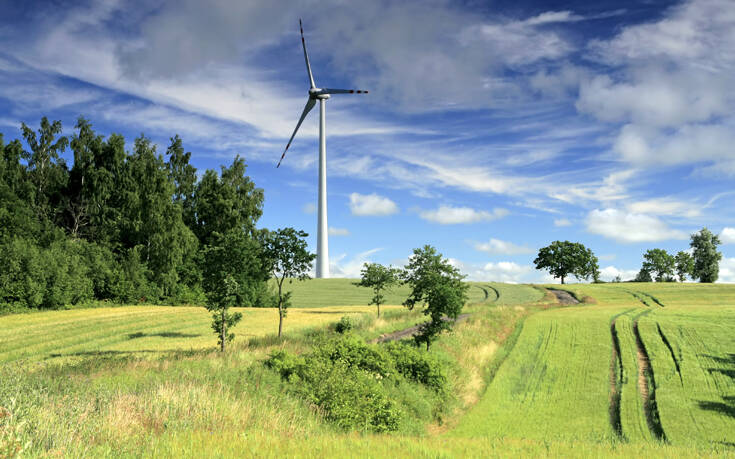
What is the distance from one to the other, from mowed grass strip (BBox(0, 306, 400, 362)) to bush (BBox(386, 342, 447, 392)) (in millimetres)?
15663

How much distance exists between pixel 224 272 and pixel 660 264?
152 metres

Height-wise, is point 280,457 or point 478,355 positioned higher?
point 280,457

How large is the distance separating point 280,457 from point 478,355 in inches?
1282

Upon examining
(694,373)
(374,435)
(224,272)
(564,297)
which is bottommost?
(694,373)

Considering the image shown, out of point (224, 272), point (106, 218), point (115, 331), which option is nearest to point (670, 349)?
point (224, 272)

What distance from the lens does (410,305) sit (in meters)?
40.8

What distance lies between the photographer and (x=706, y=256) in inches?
5197

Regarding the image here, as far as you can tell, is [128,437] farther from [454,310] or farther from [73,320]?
[73,320]

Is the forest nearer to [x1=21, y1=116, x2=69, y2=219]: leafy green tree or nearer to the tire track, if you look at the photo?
[x1=21, y1=116, x2=69, y2=219]: leafy green tree

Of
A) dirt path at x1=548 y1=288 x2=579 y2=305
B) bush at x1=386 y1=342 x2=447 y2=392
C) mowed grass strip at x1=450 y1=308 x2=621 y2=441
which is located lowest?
mowed grass strip at x1=450 y1=308 x2=621 y2=441

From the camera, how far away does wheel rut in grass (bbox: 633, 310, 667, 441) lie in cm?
2382

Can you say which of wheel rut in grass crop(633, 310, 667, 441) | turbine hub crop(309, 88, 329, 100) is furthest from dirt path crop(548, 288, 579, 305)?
turbine hub crop(309, 88, 329, 100)

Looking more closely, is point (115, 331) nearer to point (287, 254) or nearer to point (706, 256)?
point (287, 254)

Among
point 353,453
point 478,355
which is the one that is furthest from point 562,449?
point 478,355
